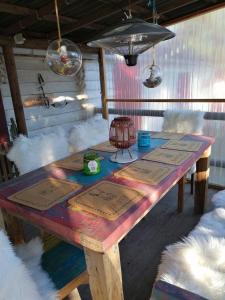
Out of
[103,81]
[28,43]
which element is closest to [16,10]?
[28,43]

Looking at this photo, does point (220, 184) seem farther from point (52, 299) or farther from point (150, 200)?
point (52, 299)

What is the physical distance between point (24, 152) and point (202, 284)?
65.3 inches

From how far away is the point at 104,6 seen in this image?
2.15 meters

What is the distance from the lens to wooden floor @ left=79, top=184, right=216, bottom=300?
1607mm

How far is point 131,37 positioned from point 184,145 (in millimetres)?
990

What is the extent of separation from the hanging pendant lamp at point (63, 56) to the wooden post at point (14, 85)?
47.2 inches

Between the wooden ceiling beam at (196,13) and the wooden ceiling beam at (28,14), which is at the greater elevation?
the wooden ceiling beam at (196,13)

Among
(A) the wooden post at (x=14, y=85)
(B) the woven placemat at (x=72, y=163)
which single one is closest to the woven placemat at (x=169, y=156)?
(B) the woven placemat at (x=72, y=163)

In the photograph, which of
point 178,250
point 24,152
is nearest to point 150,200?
point 178,250

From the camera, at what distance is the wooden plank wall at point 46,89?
2800mm

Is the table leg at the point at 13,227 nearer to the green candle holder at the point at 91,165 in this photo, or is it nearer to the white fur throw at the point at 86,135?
the green candle holder at the point at 91,165

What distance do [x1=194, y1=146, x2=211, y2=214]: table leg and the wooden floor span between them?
4.7 inches

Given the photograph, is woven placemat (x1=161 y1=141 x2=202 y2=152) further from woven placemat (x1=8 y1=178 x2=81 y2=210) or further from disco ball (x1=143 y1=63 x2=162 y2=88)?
woven placemat (x1=8 y1=178 x2=81 y2=210)

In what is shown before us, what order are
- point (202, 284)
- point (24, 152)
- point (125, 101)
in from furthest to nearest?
point (125, 101)
point (24, 152)
point (202, 284)
